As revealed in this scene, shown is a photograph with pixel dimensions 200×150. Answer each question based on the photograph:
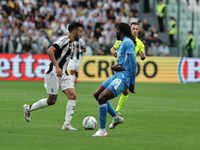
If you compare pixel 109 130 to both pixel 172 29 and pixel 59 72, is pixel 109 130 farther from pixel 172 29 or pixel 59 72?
pixel 172 29

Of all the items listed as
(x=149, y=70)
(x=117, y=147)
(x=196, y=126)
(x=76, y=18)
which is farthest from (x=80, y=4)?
(x=117, y=147)

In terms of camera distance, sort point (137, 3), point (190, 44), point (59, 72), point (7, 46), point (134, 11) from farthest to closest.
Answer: point (137, 3) < point (134, 11) < point (190, 44) < point (7, 46) < point (59, 72)

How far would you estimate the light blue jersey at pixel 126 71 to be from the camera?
819 cm

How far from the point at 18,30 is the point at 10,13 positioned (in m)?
1.96

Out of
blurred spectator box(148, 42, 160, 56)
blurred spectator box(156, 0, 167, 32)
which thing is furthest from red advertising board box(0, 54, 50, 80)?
blurred spectator box(156, 0, 167, 32)

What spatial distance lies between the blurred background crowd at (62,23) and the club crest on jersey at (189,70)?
1.23 m

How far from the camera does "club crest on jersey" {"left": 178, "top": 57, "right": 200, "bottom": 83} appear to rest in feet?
85.0

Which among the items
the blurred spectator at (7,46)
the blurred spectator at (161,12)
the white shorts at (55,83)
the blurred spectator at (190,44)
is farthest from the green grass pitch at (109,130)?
the blurred spectator at (161,12)

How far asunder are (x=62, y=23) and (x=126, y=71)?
63.2 ft

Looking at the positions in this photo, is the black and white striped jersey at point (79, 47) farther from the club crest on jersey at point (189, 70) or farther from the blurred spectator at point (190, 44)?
the blurred spectator at point (190, 44)

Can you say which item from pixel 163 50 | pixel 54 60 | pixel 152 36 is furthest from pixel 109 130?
pixel 152 36

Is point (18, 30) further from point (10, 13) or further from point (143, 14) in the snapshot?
point (143, 14)

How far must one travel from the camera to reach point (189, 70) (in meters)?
26.0

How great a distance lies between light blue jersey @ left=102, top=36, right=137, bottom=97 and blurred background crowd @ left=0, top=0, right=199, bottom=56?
17025 millimetres
